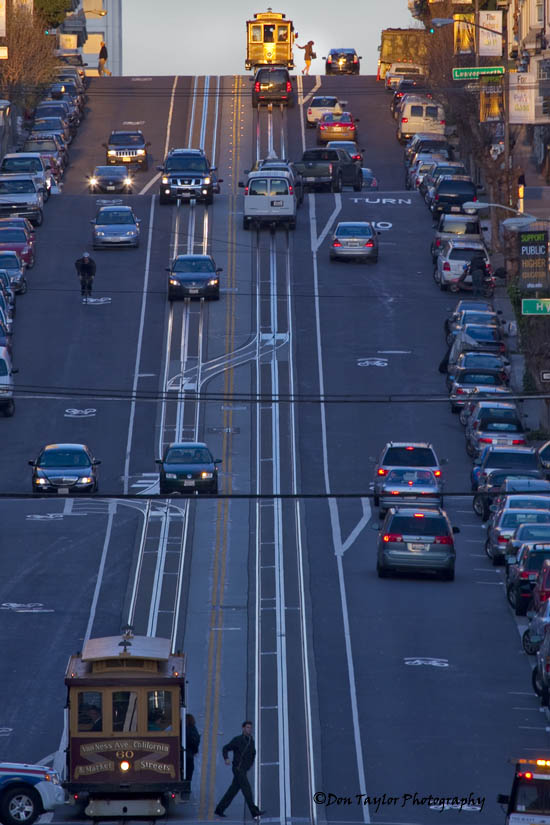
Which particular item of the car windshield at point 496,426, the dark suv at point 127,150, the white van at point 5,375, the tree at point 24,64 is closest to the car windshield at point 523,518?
the car windshield at point 496,426

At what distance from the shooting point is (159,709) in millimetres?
24031

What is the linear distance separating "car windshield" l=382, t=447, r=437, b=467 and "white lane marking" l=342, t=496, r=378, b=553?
1.35m

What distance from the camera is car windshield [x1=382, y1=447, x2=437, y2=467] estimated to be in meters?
43.6

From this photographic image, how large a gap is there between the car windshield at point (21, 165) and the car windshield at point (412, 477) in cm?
3726

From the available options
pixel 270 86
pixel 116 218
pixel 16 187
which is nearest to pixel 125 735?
pixel 116 218

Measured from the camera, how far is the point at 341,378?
53188 mm

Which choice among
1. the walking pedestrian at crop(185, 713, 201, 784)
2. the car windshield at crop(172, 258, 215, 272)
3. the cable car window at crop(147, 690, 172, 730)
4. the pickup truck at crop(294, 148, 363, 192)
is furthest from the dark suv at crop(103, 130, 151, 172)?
the cable car window at crop(147, 690, 172, 730)

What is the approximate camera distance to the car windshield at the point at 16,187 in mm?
70562

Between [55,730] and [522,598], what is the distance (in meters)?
10.6

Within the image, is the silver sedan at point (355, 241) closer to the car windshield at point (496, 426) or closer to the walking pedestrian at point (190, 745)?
the car windshield at point (496, 426)

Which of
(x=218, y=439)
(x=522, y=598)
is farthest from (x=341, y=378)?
(x=522, y=598)

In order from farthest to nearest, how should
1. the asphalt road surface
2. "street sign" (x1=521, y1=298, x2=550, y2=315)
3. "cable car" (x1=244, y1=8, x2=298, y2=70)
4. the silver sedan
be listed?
"cable car" (x1=244, y1=8, x2=298, y2=70)
the silver sedan
"street sign" (x1=521, y1=298, x2=550, y2=315)
the asphalt road surface

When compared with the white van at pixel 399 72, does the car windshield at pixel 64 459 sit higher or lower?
lower

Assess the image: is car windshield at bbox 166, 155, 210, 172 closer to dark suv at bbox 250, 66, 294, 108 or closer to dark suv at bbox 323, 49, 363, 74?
dark suv at bbox 250, 66, 294, 108
